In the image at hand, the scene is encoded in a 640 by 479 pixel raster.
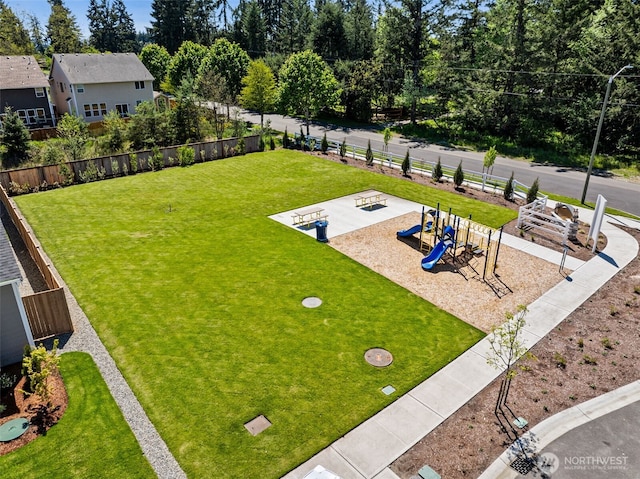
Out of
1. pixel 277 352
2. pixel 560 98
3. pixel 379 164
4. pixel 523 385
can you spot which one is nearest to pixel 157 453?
pixel 277 352

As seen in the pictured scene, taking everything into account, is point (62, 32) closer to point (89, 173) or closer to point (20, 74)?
point (20, 74)

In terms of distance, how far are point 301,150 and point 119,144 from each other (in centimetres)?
1547

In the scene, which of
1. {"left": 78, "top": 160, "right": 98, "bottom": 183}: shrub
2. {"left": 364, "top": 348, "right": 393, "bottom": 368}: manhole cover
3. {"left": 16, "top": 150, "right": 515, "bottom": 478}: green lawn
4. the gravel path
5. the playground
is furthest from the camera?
{"left": 78, "top": 160, "right": 98, "bottom": 183}: shrub

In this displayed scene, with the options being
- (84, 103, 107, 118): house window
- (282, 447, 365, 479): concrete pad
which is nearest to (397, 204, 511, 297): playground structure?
(282, 447, 365, 479): concrete pad

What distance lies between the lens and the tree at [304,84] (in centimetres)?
4181

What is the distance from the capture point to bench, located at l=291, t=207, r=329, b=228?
21.9 metres

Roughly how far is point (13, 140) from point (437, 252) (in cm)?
3522

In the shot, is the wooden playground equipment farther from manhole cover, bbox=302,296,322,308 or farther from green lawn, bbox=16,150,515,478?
manhole cover, bbox=302,296,322,308

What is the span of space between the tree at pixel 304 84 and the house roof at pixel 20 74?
26043 mm

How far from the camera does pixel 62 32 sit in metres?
87.6

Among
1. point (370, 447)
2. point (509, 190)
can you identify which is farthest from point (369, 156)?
point (370, 447)

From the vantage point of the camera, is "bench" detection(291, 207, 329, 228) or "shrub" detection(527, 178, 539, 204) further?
"shrub" detection(527, 178, 539, 204)

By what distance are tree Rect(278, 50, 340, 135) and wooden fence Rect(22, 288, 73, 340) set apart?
32534 millimetres

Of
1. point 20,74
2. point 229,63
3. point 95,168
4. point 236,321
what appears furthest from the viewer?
point 229,63
